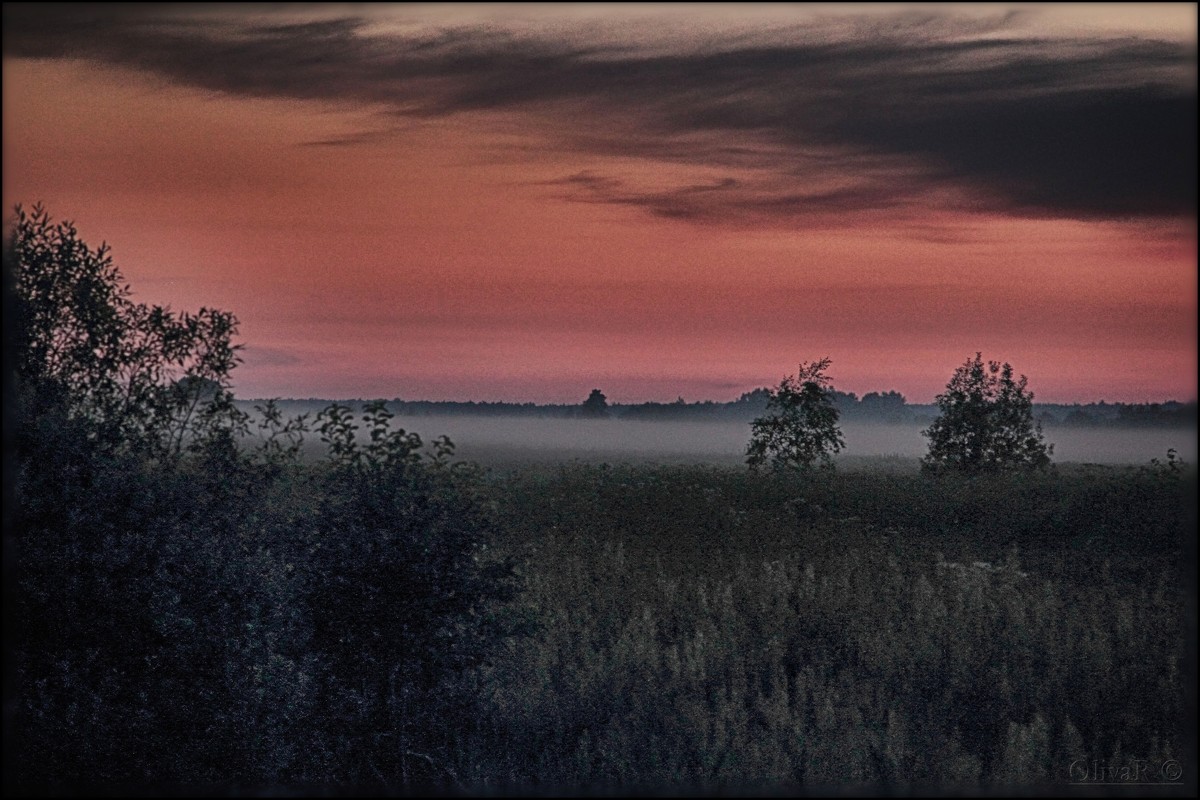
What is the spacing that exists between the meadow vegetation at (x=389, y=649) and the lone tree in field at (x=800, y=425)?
1871 centimetres

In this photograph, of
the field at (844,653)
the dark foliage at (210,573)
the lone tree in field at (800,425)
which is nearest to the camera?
the dark foliage at (210,573)

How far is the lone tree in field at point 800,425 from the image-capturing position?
124 feet

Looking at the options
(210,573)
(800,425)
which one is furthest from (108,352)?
(800,425)

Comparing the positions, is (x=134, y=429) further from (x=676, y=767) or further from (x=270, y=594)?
(x=676, y=767)

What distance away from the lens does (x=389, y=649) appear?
42.2 feet

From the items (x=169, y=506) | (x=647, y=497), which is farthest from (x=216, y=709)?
(x=647, y=497)

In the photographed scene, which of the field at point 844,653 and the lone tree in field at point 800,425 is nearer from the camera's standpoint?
the field at point 844,653

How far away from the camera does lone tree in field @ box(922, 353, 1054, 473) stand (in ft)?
131

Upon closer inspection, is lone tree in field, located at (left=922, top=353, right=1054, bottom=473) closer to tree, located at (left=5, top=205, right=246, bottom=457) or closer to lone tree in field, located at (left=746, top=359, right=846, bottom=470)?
lone tree in field, located at (left=746, top=359, right=846, bottom=470)

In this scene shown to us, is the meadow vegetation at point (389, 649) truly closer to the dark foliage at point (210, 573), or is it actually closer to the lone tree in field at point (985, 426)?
the dark foliage at point (210, 573)

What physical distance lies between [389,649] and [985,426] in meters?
31.5

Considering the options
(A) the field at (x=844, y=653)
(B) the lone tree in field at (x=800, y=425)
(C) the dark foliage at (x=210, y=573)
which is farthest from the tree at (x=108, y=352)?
(B) the lone tree in field at (x=800, y=425)

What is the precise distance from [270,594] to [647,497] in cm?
1818

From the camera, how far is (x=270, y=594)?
500 inches
